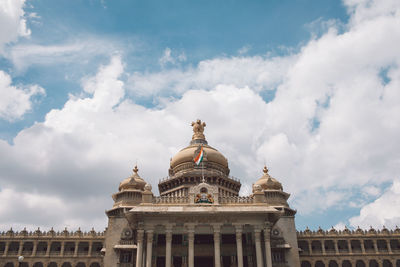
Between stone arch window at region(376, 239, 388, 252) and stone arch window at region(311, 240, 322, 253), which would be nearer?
stone arch window at region(311, 240, 322, 253)

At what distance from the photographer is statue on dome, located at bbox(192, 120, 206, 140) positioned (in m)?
77.4

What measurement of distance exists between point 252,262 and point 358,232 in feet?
118

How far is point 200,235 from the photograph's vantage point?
161 feet

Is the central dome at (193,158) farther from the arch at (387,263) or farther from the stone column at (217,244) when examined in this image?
the arch at (387,263)

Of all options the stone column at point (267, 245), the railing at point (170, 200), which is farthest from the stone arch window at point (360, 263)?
the railing at point (170, 200)

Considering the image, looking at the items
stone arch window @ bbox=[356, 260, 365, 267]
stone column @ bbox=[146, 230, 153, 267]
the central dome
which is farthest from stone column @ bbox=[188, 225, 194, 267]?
stone arch window @ bbox=[356, 260, 365, 267]

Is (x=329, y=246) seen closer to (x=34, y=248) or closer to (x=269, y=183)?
(x=269, y=183)

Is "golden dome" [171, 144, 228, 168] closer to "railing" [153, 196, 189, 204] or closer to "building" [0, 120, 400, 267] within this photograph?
"building" [0, 120, 400, 267]

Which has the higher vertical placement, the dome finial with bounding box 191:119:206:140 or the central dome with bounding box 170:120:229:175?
the dome finial with bounding box 191:119:206:140

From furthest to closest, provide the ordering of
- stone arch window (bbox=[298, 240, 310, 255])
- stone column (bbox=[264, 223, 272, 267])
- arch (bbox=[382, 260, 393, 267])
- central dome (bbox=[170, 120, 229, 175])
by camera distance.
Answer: stone arch window (bbox=[298, 240, 310, 255]), arch (bbox=[382, 260, 393, 267]), central dome (bbox=[170, 120, 229, 175]), stone column (bbox=[264, 223, 272, 267])

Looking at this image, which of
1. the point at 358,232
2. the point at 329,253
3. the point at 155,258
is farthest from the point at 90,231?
the point at 358,232

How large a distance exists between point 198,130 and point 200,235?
3310 cm

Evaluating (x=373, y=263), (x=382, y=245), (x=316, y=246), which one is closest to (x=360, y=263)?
(x=373, y=263)

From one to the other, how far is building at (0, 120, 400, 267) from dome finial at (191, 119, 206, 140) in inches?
9.1
